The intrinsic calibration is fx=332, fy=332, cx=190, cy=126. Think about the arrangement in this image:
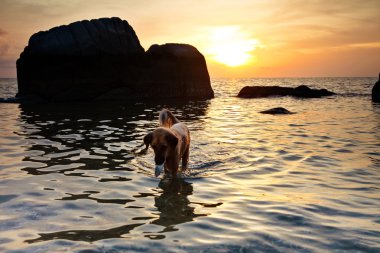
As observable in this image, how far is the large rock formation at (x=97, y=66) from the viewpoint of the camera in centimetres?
3588

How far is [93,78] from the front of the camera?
3794 centimetres

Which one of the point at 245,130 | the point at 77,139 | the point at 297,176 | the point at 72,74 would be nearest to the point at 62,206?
the point at 297,176

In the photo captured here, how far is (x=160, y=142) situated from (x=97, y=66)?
34299 mm

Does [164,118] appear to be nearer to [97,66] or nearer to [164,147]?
[164,147]

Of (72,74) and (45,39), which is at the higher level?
(45,39)

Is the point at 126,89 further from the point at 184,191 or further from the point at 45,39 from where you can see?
the point at 184,191

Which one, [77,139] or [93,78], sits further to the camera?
[93,78]

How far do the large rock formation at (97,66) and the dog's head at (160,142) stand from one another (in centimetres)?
3179

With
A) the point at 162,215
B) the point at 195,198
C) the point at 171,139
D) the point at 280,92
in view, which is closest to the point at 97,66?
the point at 280,92

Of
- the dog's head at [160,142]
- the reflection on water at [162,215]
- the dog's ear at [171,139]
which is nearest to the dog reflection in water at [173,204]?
the reflection on water at [162,215]

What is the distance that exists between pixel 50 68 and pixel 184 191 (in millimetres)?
33904

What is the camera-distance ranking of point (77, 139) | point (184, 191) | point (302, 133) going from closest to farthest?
point (184, 191) < point (77, 139) < point (302, 133)

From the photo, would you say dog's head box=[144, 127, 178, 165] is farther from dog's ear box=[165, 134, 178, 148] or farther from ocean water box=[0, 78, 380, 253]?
ocean water box=[0, 78, 380, 253]

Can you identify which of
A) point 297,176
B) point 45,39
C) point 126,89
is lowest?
point 297,176
